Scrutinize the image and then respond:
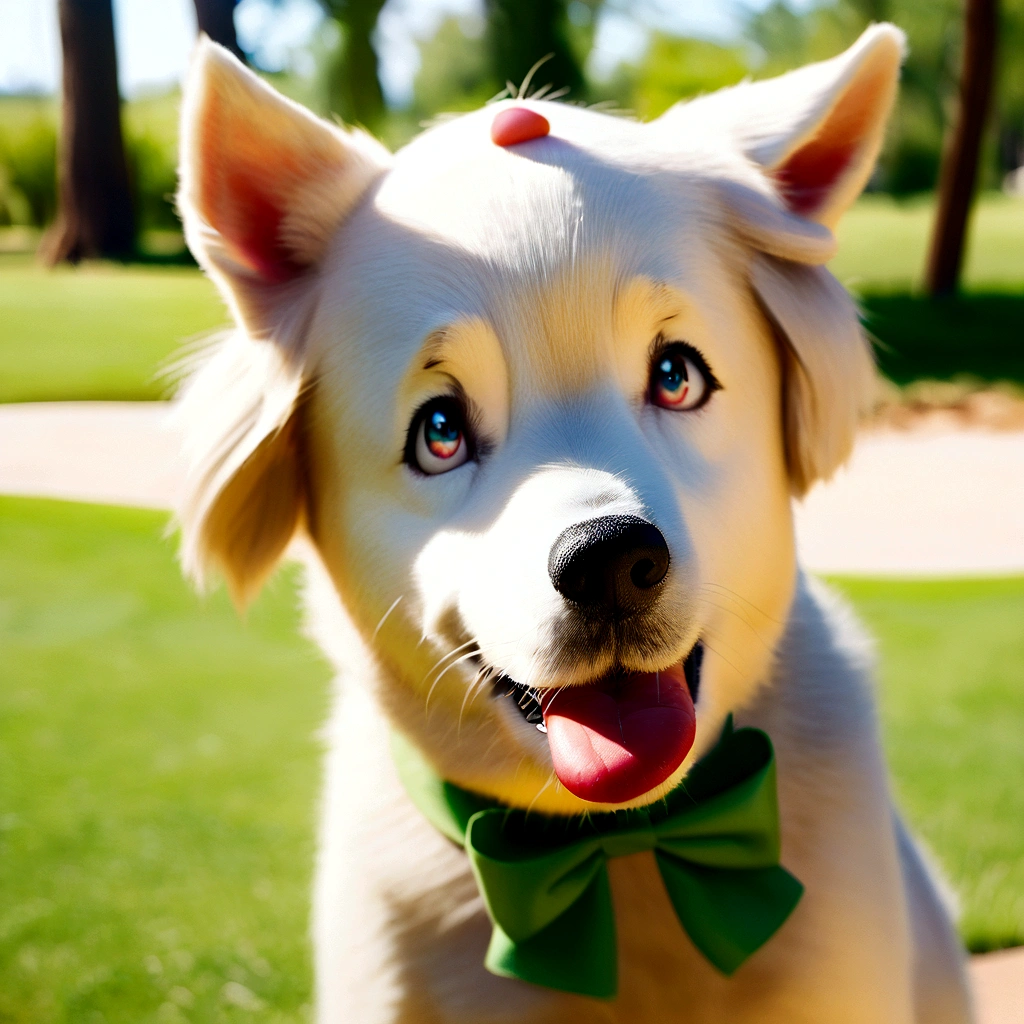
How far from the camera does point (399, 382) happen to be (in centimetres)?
154

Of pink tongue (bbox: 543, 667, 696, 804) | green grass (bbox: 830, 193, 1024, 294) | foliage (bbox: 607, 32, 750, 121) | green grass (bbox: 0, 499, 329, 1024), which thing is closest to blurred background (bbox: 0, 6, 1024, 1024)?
green grass (bbox: 0, 499, 329, 1024)

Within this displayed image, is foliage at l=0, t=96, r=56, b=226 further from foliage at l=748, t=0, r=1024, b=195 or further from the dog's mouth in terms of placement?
foliage at l=748, t=0, r=1024, b=195

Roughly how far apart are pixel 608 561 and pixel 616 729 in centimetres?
29

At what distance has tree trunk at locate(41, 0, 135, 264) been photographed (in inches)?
270

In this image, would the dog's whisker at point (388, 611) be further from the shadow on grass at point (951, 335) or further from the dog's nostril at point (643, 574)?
the shadow on grass at point (951, 335)

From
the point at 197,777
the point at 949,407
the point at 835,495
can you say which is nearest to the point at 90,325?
the point at 197,777

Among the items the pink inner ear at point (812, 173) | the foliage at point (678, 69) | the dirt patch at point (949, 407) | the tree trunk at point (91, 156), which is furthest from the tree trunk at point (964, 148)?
the pink inner ear at point (812, 173)

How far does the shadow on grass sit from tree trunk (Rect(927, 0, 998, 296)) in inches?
19.1

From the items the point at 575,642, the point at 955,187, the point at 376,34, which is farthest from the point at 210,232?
the point at 955,187

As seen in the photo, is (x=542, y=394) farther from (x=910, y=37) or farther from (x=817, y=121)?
(x=910, y=37)

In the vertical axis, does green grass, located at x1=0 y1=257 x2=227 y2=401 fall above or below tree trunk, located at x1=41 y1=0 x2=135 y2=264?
below

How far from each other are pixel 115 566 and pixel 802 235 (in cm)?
485

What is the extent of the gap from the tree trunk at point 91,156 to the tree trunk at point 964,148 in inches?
364

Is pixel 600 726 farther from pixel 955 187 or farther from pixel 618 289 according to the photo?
pixel 955 187
